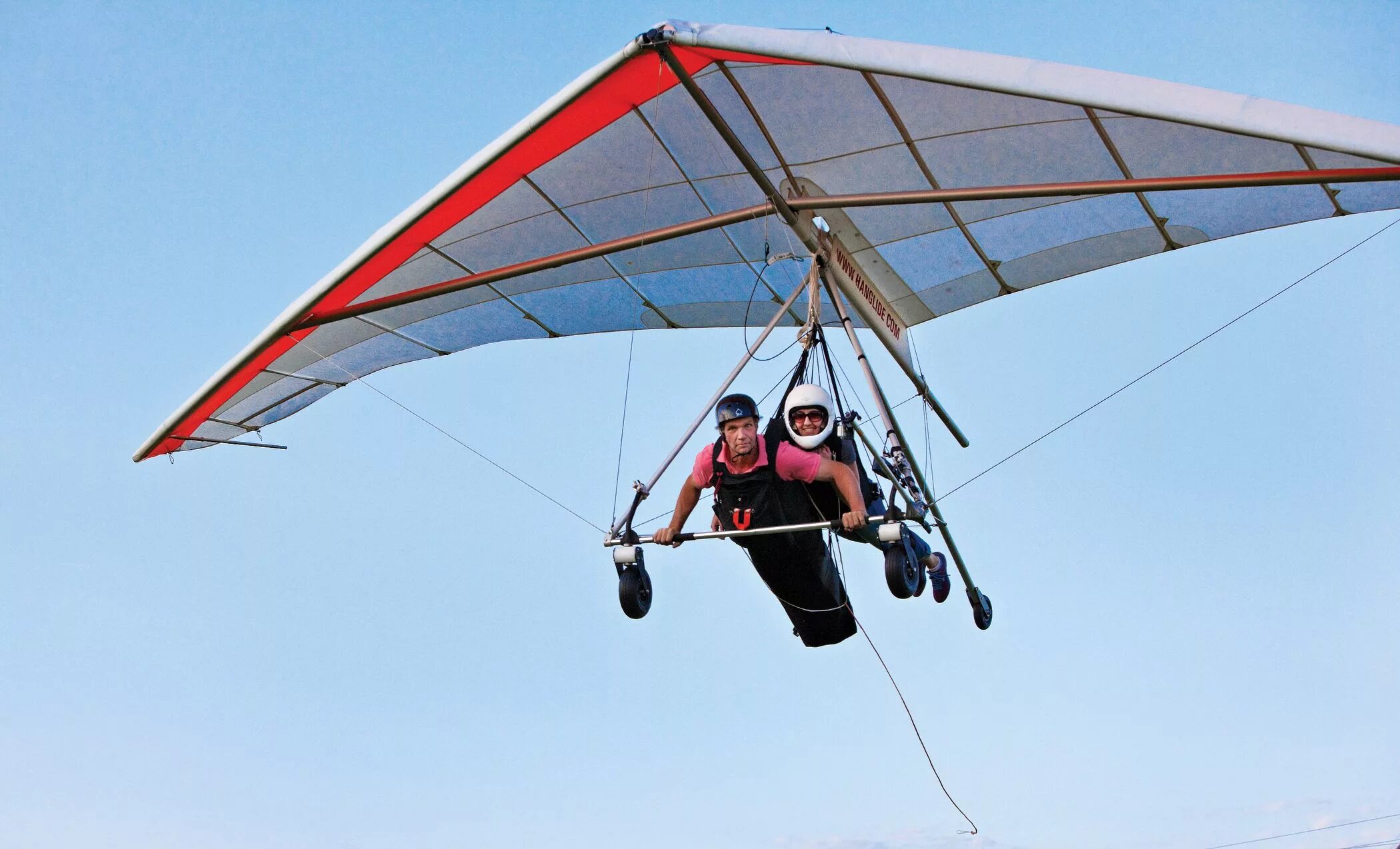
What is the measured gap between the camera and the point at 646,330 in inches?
424

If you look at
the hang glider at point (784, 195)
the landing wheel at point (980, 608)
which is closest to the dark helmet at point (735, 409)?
the hang glider at point (784, 195)

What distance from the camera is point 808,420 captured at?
695cm

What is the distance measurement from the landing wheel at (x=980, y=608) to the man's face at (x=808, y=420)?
2.38 m

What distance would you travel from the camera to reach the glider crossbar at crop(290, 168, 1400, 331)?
20.7 feet

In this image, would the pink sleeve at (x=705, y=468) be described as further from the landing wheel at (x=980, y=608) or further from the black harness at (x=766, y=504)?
the landing wheel at (x=980, y=608)

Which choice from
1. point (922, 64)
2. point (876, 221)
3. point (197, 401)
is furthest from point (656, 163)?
point (197, 401)

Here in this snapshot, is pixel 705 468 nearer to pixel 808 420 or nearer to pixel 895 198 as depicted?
pixel 808 420

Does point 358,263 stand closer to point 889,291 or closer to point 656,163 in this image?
point 656,163

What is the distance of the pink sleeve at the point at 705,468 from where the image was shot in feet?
22.8

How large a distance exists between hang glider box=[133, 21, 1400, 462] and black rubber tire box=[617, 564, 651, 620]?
5.49 feet

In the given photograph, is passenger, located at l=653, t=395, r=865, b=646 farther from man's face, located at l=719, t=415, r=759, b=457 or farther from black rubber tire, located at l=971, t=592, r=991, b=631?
black rubber tire, located at l=971, t=592, r=991, b=631

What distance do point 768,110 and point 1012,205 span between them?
1839 millimetres

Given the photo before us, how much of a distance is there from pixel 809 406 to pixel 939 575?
135cm

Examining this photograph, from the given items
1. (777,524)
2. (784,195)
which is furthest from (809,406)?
(784,195)
